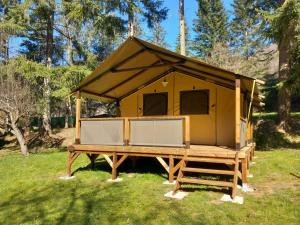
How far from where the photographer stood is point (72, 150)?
9367 millimetres

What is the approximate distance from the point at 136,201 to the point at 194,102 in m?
5.17

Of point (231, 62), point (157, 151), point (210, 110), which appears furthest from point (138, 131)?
point (231, 62)

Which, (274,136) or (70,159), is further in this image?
(274,136)

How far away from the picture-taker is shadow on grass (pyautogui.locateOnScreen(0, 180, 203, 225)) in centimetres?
555

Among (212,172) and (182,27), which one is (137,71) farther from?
(182,27)

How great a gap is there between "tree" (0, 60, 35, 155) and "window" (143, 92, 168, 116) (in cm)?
793

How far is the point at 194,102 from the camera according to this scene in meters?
10.8

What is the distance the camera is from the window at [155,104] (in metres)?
11.2

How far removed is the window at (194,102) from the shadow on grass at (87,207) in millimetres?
4143

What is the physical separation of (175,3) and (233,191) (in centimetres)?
1518

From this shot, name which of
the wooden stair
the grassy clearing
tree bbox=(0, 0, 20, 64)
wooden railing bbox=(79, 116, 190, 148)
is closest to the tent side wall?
wooden railing bbox=(79, 116, 190, 148)

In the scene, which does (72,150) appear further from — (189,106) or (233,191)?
(233,191)

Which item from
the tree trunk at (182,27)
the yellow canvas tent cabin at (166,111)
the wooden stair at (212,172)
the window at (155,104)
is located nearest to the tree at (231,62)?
the tree trunk at (182,27)

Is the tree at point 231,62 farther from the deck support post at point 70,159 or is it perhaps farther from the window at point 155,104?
the deck support post at point 70,159
